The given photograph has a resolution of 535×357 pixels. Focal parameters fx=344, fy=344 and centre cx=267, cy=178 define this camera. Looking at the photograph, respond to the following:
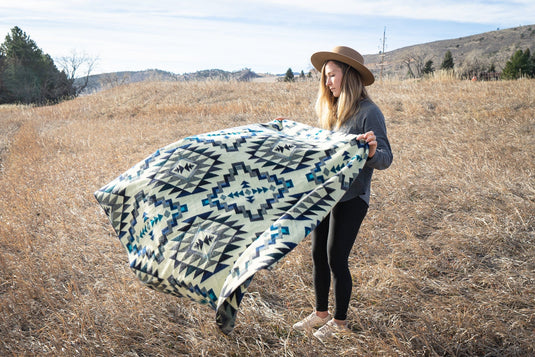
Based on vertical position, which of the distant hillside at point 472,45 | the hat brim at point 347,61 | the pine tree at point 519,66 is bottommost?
the hat brim at point 347,61

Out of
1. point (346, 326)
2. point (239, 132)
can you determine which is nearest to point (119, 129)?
point (239, 132)

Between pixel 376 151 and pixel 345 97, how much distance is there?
468mm

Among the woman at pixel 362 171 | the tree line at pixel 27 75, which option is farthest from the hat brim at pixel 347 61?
the tree line at pixel 27 75

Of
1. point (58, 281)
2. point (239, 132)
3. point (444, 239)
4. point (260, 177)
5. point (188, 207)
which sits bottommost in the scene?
point (58, 281)

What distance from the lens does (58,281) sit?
3801mm

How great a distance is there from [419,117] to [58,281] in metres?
9.63

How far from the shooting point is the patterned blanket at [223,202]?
2117mm

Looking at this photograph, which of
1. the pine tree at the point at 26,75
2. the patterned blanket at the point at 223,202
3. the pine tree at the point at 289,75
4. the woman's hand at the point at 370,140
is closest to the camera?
the patterned blanket at the point at 223,202

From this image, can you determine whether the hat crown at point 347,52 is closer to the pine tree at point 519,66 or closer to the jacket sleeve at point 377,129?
the jacket sleeve at point 377,129

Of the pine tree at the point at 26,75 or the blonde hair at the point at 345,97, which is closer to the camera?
the blonde hair at the point at 345,97

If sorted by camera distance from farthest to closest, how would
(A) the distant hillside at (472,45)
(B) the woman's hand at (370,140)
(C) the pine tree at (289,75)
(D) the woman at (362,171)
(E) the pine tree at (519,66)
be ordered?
(A) the distant hillside at (472,45) < (C) the pine tree at (289,75) < (E) the pine tree at (519,66) < (D) the woman at (362,171) < (B) the woman's hand at (370,140)

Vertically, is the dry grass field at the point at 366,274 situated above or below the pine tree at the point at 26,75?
below

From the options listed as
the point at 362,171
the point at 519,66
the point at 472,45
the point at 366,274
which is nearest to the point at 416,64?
the point at 519,66

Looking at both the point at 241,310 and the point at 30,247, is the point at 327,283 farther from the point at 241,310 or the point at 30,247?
the point at 30,247
